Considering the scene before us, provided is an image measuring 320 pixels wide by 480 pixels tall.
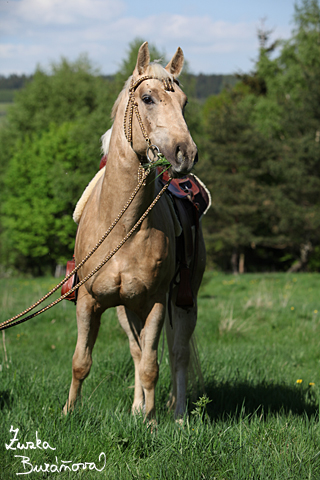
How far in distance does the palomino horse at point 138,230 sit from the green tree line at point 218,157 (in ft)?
77.5

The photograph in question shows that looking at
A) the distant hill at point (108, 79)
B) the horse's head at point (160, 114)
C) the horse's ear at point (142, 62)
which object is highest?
the distant hill at point (108, 79)

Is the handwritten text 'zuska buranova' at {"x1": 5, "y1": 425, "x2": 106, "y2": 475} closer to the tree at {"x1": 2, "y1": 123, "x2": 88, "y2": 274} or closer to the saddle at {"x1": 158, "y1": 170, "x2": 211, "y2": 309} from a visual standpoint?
the saddle at {"x1": 158, "y1": 170, "x2": 211, "y2": 309}

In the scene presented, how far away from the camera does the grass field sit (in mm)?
2721

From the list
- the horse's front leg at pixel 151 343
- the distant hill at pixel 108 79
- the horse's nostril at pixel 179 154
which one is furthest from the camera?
the distant hill at pixel 108 79

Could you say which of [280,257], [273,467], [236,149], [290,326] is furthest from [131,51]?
[273,467]

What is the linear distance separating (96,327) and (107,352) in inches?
90.0

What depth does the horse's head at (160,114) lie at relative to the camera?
2.55 metres

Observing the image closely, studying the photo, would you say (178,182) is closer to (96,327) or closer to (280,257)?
(96,327)

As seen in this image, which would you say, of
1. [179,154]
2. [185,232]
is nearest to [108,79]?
[185,232]

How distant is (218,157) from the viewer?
30.5 metres

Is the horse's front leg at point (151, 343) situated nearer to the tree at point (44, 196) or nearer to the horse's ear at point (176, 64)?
the horse's ear at point (176, 64)

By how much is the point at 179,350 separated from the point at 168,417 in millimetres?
601

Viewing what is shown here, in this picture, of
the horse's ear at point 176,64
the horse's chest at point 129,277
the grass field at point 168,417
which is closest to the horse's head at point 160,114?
the horse's ear at point 176,64

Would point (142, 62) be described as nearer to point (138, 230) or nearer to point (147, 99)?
point (147, 99)
